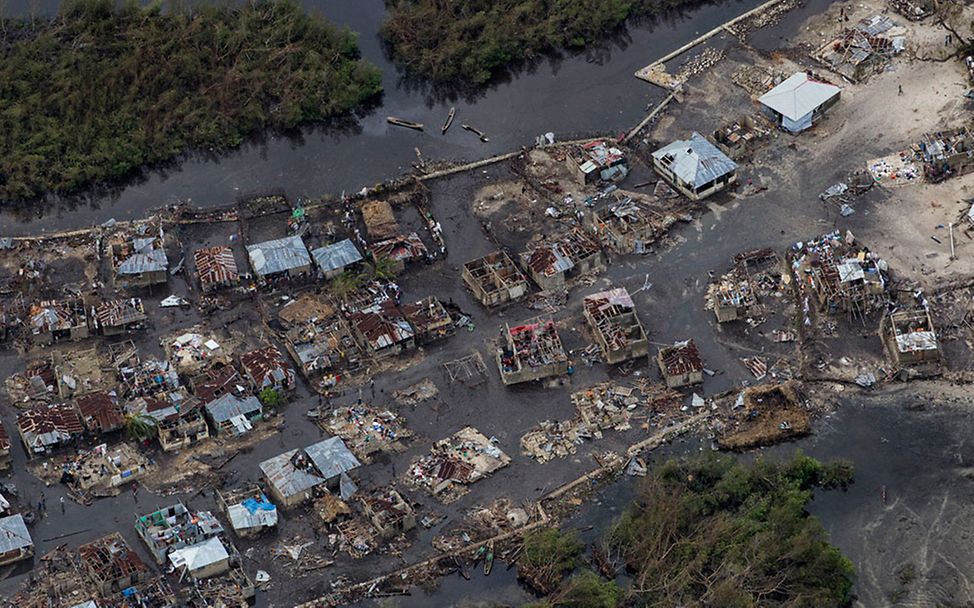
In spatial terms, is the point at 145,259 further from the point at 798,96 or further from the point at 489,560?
the point at 798,96

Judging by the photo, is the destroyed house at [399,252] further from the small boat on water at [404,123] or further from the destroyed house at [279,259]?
the small boat on water at [404,123]

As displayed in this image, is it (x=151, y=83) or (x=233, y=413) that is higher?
(x=151, y=83)

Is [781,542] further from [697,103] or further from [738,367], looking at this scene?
[697,103]

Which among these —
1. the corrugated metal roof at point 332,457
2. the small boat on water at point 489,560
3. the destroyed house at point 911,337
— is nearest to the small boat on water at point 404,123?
the corrugated metal roof at point 332,457

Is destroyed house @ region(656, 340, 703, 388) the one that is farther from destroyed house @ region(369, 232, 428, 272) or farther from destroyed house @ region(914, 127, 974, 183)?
destroyed house @ region(914, 127, 974, 183)

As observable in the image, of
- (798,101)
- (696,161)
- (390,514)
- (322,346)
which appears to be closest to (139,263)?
(322,346)

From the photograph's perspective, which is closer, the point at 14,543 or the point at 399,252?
the point at 14,543

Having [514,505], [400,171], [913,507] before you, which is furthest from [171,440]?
[913,507]
